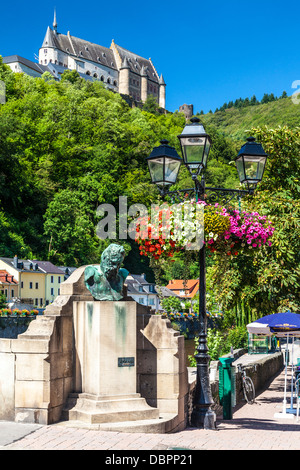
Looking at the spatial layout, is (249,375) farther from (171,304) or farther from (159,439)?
(171,304)

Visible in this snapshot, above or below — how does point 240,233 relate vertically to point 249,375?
above

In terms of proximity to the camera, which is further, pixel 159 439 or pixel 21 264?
pixel 21 264

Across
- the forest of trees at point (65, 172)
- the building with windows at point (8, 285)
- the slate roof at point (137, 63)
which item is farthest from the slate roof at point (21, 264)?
the slate roof at point (137, 63)

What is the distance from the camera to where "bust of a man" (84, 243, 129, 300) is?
927cm

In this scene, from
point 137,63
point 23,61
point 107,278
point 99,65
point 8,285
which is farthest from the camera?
point 137,63

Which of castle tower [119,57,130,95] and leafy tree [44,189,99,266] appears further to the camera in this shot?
castle tower [119,57,130,95]

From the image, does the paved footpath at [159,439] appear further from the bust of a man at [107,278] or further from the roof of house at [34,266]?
the roof of house at [34,266]

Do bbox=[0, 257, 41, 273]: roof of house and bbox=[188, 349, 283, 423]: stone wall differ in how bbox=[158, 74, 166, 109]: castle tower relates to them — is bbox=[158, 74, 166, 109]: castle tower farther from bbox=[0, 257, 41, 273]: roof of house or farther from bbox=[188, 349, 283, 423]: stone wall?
bbox=[188, 349, 283, 423]: stone wall

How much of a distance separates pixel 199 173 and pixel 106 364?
3.93m

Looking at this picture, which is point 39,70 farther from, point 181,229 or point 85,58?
point 181,229

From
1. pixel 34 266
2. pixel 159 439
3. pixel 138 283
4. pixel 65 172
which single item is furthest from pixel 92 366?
pixel 138 283

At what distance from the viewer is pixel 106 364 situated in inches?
352

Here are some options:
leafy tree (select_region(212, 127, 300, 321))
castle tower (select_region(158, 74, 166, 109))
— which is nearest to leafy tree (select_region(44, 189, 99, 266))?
leafy tree (select_region(212, 127, 300, 321))

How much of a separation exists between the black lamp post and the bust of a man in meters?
2.09
